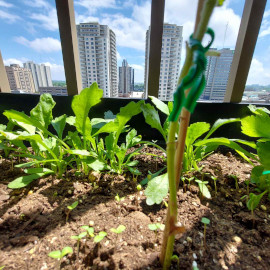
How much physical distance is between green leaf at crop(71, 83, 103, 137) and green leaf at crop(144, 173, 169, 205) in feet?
1.19

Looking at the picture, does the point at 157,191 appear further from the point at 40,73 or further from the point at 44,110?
the point at 40,73

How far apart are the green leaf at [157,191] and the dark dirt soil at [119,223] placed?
107 mm

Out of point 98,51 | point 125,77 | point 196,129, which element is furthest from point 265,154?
point 125,77

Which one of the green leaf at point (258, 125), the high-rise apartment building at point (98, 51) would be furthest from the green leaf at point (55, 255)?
the high-rise apartment building at point (98, 51)

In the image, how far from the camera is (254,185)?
686 millimetres

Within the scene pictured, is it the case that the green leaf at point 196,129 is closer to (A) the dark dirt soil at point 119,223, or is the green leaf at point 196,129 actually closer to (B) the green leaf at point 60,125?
(A) the dark dirt soil at point 119,223

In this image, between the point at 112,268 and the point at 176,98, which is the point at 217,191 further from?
the point at 176,98

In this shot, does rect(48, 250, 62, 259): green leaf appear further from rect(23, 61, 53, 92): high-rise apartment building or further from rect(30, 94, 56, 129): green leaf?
rect(23, 61, 53, 92): high-rise apartment building

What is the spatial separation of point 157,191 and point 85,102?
1.46 feet

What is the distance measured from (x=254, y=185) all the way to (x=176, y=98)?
70cm

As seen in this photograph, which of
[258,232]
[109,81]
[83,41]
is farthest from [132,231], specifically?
[83,41]

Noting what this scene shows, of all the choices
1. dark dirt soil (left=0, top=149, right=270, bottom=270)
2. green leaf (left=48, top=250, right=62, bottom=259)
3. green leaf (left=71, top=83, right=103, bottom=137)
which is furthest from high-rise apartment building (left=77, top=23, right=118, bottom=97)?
green leaf (left=48, top=250, right=62, bottom=259)

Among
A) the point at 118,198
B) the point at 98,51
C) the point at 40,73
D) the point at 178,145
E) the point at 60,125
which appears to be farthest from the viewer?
the point at 40,73

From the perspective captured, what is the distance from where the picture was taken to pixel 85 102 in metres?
0.66
